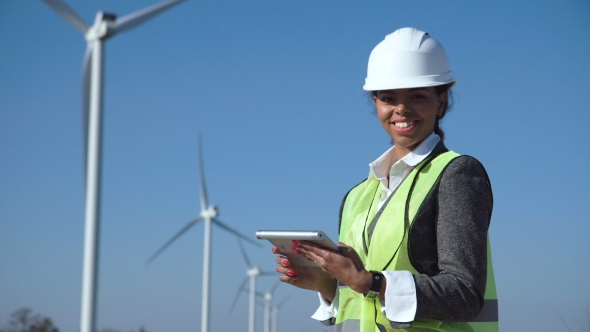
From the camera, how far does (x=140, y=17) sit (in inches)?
457

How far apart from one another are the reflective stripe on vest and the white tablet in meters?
0.31

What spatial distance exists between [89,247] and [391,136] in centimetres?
482

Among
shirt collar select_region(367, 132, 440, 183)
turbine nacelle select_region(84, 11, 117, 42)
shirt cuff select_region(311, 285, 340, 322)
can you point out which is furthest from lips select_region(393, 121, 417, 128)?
turbine nacelle select_region(84, 11, 117, 42)

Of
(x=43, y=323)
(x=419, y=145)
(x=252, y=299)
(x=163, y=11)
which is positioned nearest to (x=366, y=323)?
(x=419, y=145)

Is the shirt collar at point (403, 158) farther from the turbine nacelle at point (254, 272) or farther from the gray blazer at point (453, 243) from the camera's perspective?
the turbine nacelle at point (254, 272)

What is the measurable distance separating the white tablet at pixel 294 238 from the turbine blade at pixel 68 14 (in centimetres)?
687

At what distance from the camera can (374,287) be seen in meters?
3.96

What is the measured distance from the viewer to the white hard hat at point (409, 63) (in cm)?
439

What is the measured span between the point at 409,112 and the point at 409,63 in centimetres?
27

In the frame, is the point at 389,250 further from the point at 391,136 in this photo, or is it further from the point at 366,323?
the point at 391,136

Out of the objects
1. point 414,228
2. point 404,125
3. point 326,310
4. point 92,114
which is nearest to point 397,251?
point 414,228

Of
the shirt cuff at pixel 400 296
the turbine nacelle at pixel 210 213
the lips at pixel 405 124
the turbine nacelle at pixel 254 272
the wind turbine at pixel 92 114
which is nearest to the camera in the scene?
the shirt cuff at pixel 400 296

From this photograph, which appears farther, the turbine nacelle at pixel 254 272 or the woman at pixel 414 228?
the turbine nacelle at pixel 254 272


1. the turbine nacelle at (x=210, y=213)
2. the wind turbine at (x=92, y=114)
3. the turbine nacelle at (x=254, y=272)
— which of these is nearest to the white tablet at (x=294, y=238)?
the wind turbine at (x=92, y=114)
